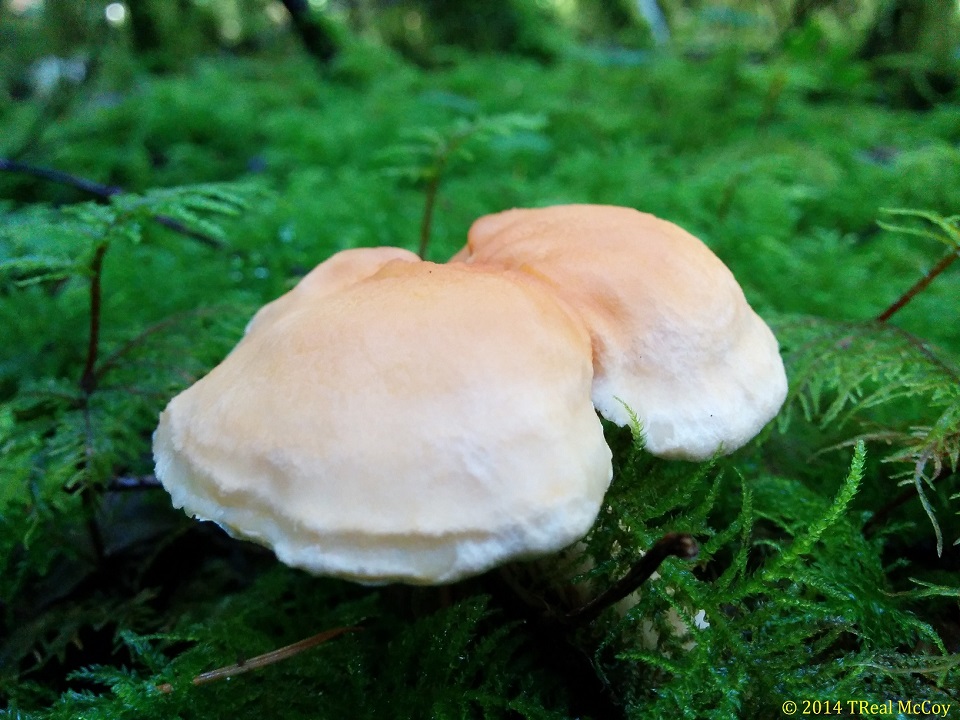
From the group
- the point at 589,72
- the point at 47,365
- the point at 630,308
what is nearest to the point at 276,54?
the point at 589,72

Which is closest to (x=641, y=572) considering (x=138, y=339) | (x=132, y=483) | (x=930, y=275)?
(x=930, y=275)

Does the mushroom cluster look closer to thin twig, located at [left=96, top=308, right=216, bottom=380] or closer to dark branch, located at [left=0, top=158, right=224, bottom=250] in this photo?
thin twig, located at [left=96, top=308, right=216, bottom=380]

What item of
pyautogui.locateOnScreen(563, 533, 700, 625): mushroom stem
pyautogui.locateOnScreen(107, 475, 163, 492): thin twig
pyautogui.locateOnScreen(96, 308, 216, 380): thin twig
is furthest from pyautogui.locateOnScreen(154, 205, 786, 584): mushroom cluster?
pyautogui.locateOnScreen(96, 308, 216, 380): thin twig

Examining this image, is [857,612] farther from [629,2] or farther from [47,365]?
[629,2]

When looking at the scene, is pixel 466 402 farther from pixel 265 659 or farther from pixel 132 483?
pixel 132 483

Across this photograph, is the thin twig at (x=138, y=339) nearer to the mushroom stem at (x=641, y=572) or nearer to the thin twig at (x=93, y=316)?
the thin twig at (x=93, y=316)

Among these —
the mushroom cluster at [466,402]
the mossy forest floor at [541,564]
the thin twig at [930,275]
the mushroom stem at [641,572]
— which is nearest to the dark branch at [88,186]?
the mossy forest floor at [541,564]
